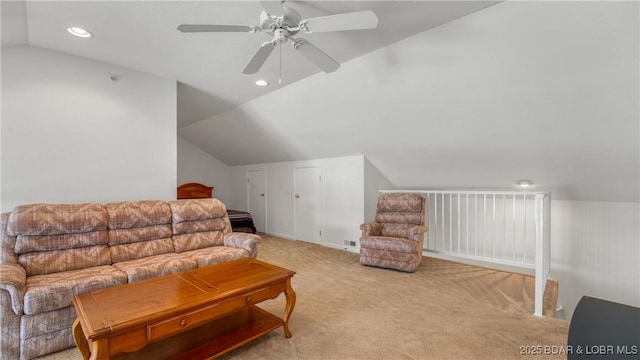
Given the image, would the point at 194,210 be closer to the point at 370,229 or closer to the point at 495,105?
the point at 370,229

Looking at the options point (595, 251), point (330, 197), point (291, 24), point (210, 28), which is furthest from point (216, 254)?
point (595, 251)

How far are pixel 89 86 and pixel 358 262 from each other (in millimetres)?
4039

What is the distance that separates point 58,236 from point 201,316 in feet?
6.03

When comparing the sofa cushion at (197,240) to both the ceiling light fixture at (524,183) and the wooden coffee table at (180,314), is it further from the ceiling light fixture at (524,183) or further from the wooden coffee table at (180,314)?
the ceiling light fixture at (524,183)

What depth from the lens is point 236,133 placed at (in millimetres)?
5852

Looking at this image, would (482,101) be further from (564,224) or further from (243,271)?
(243,271)

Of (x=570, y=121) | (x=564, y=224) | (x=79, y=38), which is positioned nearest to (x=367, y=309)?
(x=570, y=121)

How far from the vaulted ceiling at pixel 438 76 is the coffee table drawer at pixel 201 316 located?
213 centimetres

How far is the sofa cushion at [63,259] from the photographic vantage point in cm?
241

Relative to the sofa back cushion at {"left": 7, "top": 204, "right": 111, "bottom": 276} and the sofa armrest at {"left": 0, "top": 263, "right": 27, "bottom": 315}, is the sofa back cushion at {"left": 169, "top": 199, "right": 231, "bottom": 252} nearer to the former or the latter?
the sofa back cushion at {"left": 7, "top": 204, "right": 111, "bottom": 276}

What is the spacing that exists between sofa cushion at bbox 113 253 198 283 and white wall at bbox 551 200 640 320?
15.9ft

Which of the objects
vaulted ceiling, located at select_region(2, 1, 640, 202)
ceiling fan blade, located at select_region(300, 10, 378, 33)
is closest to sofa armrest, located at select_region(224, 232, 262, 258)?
vaulted ceiling, located at select_region(2, 1, 640, 202)

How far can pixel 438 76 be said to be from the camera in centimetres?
295

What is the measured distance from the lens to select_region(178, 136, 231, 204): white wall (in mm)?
7125
